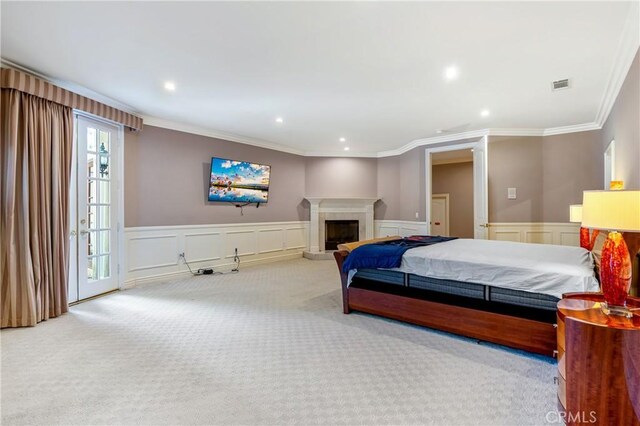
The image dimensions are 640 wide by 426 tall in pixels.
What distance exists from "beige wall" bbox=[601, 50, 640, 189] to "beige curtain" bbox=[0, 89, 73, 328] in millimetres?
5375

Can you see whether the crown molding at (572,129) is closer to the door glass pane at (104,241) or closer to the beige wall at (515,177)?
the beige wall at (515,177)

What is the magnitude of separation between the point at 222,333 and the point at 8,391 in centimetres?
139

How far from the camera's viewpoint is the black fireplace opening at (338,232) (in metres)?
7.65

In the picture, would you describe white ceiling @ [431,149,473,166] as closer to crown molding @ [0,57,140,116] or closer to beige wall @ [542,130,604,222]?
beige wall @ [542,130,604,222]

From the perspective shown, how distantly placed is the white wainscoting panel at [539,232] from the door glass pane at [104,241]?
5970 mm

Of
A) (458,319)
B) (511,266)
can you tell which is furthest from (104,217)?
(511,266)

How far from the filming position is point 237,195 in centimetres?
591

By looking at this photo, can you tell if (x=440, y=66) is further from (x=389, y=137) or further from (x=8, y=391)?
(x=8, y=391)

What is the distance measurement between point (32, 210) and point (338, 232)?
576 cm

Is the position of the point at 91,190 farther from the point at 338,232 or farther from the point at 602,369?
the point at 338,232

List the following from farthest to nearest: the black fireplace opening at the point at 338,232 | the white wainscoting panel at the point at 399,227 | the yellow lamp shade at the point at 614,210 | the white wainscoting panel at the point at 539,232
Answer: the black fireplace opening at the point at 338,232
the white wainscoting panel at the point at 399,227
the white wainscoting panel at the point at 539,232
the yellow lamp shade at the point at 614,210

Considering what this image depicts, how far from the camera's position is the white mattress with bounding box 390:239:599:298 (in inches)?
88.8

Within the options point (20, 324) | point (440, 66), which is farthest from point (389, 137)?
point (20, 324)

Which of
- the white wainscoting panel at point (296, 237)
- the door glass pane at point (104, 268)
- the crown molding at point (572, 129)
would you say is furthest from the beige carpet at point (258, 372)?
the crown molding at point (572, 129)
